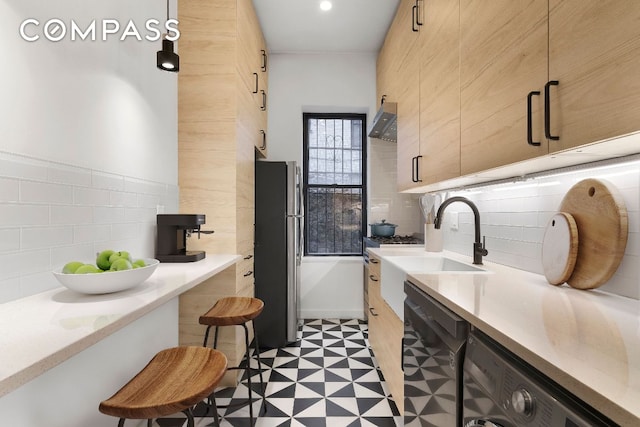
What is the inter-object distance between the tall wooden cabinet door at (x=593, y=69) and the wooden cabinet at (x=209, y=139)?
178 centimetres

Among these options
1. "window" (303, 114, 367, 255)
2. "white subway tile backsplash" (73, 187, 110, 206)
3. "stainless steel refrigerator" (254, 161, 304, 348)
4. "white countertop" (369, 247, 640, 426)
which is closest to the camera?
"white countertop" (369, 247, 640, 426)

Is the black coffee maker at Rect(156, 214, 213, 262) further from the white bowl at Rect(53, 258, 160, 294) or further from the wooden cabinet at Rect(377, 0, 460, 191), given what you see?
the wooden cabinet at Rect(377, 0, 460, 191)

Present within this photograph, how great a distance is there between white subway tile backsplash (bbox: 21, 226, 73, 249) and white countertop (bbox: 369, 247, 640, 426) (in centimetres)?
131

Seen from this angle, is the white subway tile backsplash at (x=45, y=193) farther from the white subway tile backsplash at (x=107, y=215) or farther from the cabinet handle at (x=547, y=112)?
the cabinet handle at (x=547, y=112)

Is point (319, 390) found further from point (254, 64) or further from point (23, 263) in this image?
point (254, 64)

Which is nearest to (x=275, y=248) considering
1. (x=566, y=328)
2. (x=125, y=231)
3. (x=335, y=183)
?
(x=335, y=183)

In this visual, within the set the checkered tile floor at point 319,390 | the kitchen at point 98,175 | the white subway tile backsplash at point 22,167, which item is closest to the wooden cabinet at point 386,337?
the checkered tile floor at point 319,390

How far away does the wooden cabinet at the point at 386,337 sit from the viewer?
1795 mm

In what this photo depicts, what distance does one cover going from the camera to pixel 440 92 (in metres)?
1.80

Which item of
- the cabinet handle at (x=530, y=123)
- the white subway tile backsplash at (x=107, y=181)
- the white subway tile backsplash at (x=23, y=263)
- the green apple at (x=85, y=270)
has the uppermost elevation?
the cabinet handle at (x=530, y=123)

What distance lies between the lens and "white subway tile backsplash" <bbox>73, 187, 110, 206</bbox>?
124cm

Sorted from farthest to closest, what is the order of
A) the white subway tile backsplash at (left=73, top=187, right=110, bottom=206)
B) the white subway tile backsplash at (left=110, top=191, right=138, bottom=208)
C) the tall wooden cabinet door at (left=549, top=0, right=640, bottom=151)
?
the white subway tile backsplash at (left=110, top=191, right=138, bottom=208), the white subway tile backsplash at (left=73, top=187, right=110, bottom=206), the tall wooden cabinet door at (left=549, top=0, right=640, bottom=151)

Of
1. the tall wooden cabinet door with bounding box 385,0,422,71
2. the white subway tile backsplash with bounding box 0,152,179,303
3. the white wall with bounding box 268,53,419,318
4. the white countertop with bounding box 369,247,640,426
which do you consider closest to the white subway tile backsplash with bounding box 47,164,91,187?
the white subway tile backsplash with bounding box 0,152,179,303

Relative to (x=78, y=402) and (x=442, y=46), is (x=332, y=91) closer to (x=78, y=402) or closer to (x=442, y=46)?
(x=442, y=46)
